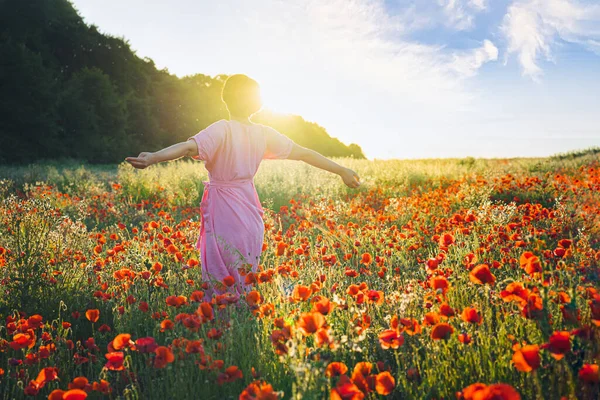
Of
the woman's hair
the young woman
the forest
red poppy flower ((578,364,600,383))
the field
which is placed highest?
the forest

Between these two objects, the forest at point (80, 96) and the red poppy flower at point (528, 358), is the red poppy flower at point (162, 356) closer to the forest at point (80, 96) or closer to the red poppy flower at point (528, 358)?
the red poppy flower at point (528, 358)

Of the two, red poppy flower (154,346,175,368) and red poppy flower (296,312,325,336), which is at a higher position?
red poppy flower (296,312,325,336)

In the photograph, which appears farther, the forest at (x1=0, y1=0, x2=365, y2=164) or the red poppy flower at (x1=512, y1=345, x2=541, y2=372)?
the forest at (x1=0, y1=0, x2=365, y2=164)

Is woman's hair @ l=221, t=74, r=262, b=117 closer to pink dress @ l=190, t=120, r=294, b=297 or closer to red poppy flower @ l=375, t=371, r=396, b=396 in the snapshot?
pink dress @ l=190, t=120, r=294, b=297

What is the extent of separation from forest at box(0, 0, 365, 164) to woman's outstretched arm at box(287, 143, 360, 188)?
18960 mm

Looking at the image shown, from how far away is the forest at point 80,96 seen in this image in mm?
20234

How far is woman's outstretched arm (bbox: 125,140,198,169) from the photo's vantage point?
230 centimetres

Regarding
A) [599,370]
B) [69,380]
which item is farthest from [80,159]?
[599,370]

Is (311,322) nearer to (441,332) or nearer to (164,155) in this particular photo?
(441,332)

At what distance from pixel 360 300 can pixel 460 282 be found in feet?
3.43

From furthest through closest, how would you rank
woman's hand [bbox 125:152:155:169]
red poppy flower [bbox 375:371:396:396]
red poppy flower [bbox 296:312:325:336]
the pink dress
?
the pink dress, woman's hand [bbox 125:152:155:169], red poppy flower [bbox 296:312:325:336], red poppy flower [bbox 375:371:396:396]

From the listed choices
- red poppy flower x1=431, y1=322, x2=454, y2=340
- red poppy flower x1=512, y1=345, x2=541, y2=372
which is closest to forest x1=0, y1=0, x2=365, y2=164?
red poppy flower x1=431, y1=322, x2=454, y2=340

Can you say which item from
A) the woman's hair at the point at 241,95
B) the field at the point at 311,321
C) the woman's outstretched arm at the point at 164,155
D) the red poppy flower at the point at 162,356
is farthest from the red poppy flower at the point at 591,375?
the woman's hair at the point at 241,95

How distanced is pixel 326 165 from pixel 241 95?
33.7 inches
